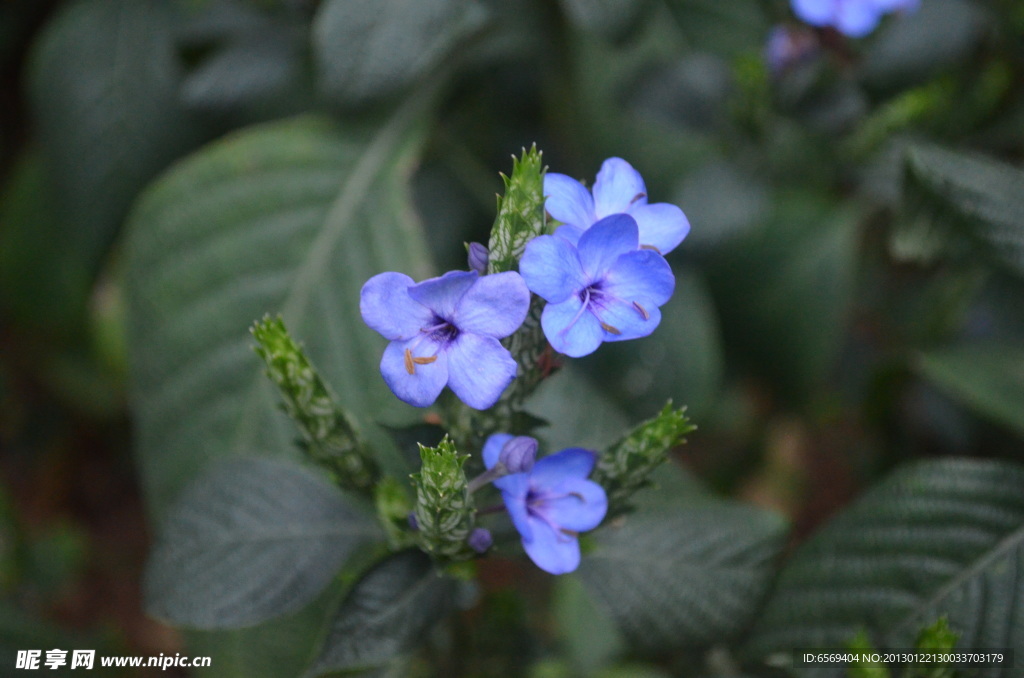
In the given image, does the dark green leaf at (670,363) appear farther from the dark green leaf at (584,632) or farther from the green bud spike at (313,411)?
the green bud spike at (313,411)

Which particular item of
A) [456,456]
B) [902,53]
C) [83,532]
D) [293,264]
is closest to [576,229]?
[456,456]

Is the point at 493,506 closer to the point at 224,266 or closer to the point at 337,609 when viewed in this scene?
the point at 337,609

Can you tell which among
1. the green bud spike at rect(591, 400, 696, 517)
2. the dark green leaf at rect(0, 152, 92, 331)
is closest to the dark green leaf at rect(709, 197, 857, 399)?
the green bud spike at rect(591, 400, 696, 517)

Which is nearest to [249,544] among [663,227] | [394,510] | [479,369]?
→ [394,510]

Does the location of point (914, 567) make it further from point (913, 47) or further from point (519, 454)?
point (913, 47)

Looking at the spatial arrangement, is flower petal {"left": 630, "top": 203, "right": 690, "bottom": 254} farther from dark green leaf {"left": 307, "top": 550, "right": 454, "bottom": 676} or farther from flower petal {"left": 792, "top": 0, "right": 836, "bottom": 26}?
flower petal {"left": 792, "top": 0, "right": 836, "bottom": 26}
